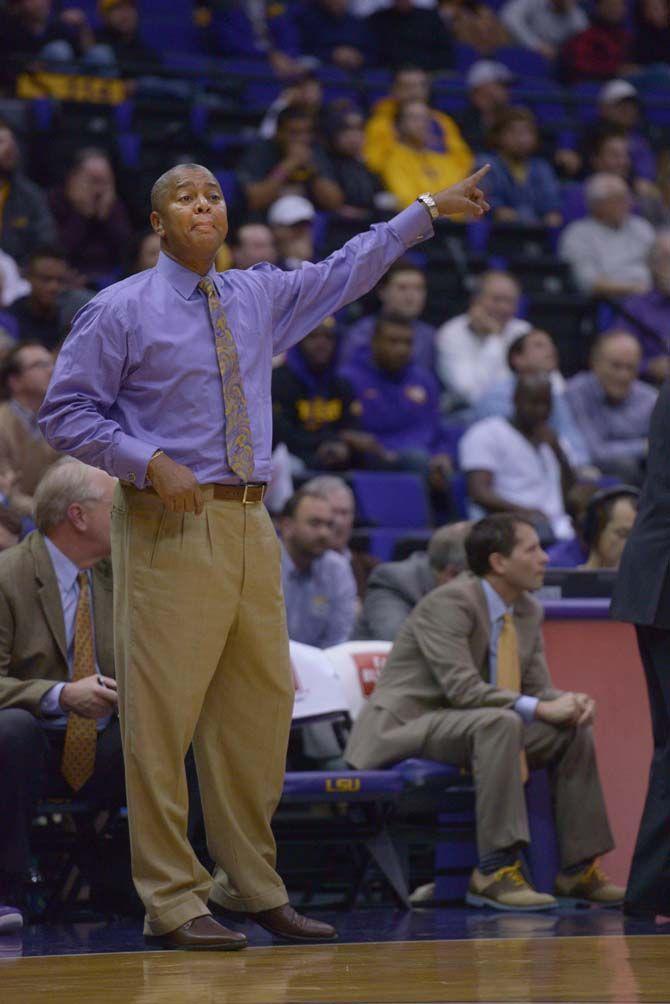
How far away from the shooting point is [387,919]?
16.7 feet

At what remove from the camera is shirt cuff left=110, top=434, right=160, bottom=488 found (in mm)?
4090

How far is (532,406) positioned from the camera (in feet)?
29.3

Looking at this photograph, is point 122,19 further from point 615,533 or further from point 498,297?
point 615,533

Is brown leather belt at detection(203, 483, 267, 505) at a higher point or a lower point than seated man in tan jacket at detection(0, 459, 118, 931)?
higher

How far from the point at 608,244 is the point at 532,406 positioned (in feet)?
10.2

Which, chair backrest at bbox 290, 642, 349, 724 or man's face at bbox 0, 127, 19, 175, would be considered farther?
man's face at bbox 0, 127, 19, 175

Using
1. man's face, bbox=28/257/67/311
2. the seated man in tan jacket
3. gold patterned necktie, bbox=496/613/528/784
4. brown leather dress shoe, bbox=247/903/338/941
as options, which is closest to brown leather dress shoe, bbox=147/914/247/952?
brown leather dress shoe, bbox=247/903/338/941

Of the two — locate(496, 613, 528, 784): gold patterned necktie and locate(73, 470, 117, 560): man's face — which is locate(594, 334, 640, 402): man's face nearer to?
locate(496, 613, 528, 784): gold patterned necktie

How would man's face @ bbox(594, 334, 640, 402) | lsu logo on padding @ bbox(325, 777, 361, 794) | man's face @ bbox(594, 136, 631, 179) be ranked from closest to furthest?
lsu logo on padding @ bbox(325, 777, 361, 794) → man's face @ bbox(594, 334, 640, 402) → man's face @ bbox(594, 136, 631, 179)

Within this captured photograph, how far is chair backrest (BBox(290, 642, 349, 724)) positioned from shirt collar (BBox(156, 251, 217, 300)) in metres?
1.74

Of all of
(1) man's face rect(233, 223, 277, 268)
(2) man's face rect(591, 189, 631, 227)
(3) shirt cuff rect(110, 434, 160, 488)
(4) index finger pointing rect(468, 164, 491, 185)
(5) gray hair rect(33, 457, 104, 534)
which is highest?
(2) man's face rect(591, 189, 631, 227)

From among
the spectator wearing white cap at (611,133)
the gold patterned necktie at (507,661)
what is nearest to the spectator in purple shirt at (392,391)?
the gold patterned necktie at (507,661)

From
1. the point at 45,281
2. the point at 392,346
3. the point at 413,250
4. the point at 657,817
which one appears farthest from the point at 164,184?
the point at 413,250

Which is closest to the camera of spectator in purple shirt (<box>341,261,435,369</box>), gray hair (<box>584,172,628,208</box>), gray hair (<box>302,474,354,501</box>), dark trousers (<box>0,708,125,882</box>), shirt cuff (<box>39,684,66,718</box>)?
dark trousers (<box>0,708,125,882</box>)
